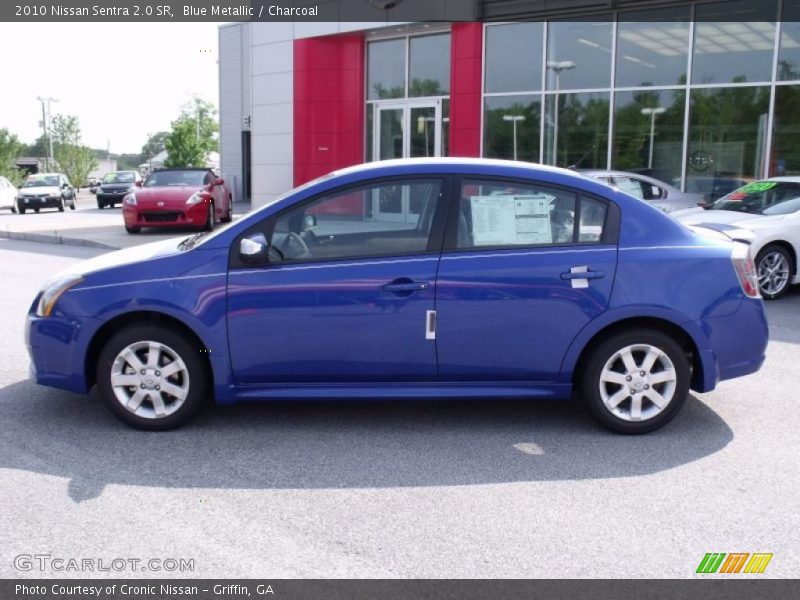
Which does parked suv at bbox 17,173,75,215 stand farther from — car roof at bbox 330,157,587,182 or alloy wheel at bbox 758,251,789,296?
car roof at bbox 330,157,587,182

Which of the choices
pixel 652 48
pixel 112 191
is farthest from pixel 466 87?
pixel 112 191

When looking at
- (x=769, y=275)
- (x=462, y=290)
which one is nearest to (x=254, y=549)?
(x=462, y=290)

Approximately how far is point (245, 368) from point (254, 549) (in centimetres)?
158

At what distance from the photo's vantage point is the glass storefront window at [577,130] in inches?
658

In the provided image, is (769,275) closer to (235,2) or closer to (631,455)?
(631,455)

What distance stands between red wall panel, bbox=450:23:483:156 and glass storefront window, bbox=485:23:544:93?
246 mm

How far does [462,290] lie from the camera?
16.0ft

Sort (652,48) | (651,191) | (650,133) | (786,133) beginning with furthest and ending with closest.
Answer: (650,133), (652,48), (786,133), (651,191)

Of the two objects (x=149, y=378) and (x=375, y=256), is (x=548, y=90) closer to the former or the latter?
(x=375, y=256)

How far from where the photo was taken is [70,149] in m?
79.9

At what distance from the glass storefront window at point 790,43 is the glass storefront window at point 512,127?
4756mm

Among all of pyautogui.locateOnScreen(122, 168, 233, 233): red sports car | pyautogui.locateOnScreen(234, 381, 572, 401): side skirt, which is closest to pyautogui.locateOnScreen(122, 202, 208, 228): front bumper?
pyautogui.locateOnScreen(122, 168, 233, 233): red sports car

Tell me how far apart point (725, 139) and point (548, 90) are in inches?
150

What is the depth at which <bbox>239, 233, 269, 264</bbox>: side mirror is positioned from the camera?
192 inches
